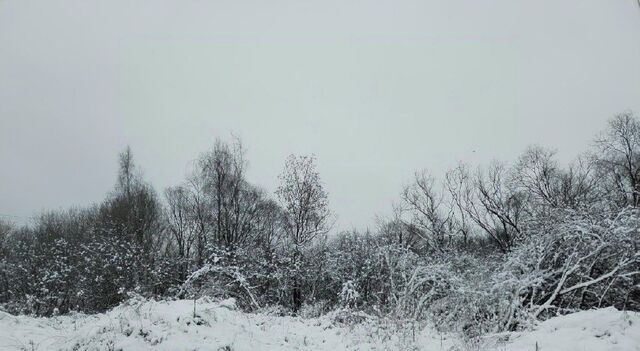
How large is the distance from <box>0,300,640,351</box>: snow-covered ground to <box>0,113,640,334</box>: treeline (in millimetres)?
1602

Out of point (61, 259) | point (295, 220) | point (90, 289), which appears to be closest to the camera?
point (90, 289)

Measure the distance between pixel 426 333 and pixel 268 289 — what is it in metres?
10.8

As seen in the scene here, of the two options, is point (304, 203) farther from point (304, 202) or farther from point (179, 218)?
point (179, 218)

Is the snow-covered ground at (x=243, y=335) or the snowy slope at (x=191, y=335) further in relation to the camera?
the snowy slope at (x=191, y=335)

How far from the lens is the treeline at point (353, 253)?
10961 millimetres

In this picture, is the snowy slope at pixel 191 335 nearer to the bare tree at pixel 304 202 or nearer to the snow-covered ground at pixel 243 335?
the snow-covered ground at pixel 243 335

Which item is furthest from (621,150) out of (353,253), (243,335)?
(243,335)

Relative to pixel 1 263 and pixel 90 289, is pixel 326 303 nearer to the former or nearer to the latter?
pixel 90 289

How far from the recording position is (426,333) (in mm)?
9656

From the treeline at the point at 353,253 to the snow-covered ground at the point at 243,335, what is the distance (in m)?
1.60

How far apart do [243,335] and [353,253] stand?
469 inches

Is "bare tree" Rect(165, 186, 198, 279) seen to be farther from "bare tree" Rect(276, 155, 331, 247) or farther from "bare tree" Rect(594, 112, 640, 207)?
"bare tree" Rect(594, 112, 640, 207)

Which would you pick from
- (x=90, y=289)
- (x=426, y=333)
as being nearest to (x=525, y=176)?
(x=426, y=333)

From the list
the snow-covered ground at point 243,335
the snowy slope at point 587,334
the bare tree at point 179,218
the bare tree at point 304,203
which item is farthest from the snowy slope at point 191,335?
the bare tree at point 179,218
